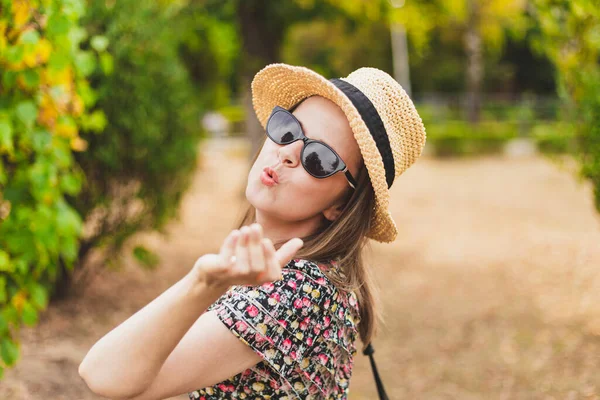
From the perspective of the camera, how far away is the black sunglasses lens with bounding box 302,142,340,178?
1417 mm

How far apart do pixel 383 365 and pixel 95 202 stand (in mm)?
2606

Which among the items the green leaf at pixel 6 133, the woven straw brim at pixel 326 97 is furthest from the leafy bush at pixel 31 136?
the woven straw brim at pixel 326 97

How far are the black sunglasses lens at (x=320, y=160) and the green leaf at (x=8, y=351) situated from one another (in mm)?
2017

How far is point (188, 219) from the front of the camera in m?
9.76

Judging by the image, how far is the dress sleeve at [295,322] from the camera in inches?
48.0

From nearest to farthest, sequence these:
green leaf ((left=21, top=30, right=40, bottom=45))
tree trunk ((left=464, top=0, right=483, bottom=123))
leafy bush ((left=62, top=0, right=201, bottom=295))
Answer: green leaf ((left=21, top=30, right=40, bottom=45)), leafy bush ((left=62, top=0, right=201, bottom=295)), tree trunk ((left=464, top=0, right=483, bottom=123))

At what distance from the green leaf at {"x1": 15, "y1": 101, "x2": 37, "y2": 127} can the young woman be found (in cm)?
153

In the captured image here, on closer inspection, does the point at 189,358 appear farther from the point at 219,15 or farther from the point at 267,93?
the point at 219,15

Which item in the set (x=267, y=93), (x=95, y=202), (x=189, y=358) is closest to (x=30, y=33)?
(x=267, y=93)

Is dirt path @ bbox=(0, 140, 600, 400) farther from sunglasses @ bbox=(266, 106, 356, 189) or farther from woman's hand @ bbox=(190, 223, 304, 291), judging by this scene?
woman's hand @ bbox=(190, 223, 304, 291)

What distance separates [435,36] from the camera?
99.3 feet

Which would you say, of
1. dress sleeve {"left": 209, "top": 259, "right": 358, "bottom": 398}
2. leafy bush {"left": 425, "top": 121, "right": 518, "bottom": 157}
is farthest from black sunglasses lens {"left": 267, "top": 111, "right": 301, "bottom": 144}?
leafy bush {"left": 425, "top": 121, "right": 518, "bottom": 157}

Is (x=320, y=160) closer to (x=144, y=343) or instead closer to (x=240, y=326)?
(x=240, y=326)

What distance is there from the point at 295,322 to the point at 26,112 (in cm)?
208
